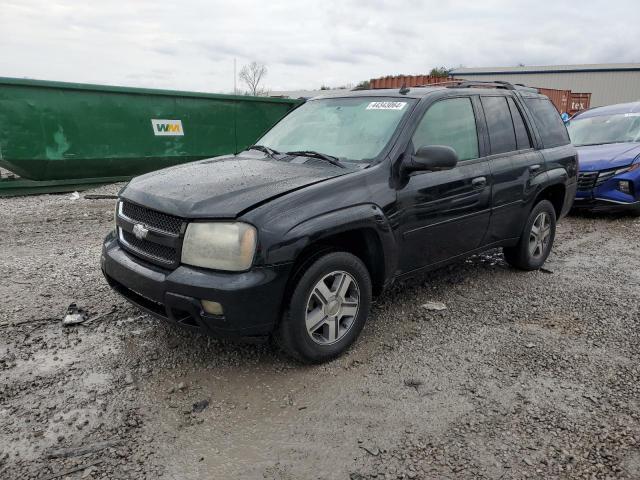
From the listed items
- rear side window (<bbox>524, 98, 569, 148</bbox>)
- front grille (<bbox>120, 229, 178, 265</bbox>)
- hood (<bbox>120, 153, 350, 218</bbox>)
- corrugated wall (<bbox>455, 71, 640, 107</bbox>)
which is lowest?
front grille (<bbox>120, 229, 178, 265</bbox>)

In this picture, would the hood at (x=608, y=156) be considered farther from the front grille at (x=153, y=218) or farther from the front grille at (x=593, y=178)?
the front grille at (x=153, y=218)

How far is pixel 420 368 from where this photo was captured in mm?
3254

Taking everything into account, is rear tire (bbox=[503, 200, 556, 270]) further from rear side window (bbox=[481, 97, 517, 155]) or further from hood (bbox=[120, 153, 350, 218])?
hood (bbox=[120, 153, 350, 218])

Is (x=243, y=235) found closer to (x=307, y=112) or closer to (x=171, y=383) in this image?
(x=171, y=383)

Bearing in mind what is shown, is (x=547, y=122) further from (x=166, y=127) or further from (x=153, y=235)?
(x=166, y=127)

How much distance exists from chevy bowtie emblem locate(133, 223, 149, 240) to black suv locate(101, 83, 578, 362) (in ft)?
0.04

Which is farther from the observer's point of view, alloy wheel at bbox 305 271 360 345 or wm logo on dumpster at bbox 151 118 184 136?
wm logo on dumpster at bbox 151 118 184 136

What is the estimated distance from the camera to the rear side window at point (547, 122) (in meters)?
4.95

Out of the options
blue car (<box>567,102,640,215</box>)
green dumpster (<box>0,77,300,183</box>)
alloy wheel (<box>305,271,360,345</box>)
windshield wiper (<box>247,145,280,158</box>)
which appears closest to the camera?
alloy wheel (<box>305,271,360,345</box>)

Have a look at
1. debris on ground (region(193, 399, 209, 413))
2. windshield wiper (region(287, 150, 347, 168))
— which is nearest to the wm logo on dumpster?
windshield wiper (region(287, 150, 347, 168))

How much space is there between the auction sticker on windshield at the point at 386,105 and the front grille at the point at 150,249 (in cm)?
194

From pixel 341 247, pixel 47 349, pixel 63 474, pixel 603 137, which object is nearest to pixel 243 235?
pixel 341 247

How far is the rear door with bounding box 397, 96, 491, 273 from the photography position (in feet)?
11.7

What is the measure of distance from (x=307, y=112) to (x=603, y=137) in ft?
21.3
